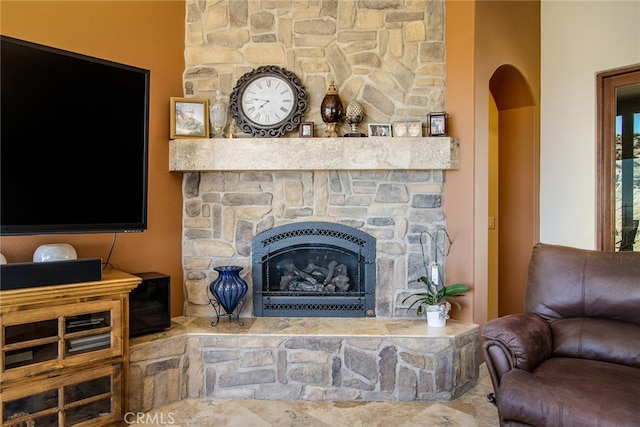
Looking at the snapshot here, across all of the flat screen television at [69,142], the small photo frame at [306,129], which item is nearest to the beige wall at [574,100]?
the small photo frame at [306,129]

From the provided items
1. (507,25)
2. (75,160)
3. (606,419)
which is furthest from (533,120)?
(75,160)

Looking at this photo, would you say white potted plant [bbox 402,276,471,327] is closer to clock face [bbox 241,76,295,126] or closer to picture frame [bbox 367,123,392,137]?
picture frame [bbox 367,123,392,137]

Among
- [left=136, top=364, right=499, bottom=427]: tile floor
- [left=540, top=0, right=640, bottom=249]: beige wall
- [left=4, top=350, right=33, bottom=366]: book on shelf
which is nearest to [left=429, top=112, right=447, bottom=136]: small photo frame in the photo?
[left=540, top=0, right=640, bottom=249]: beige wall

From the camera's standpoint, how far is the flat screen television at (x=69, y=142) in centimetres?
194

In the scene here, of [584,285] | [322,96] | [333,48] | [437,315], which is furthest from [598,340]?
[333,48]

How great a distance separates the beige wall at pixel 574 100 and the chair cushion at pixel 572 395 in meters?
1.84

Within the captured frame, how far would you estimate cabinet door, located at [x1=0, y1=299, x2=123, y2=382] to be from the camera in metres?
1.90

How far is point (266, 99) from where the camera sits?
121 inches

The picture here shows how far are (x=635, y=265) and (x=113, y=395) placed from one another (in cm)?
273

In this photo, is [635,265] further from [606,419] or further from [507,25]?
[507,25]

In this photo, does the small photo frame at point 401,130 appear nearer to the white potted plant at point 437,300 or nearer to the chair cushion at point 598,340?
the white potted plant at point 437,300

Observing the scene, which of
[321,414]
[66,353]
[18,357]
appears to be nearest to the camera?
[18,357]

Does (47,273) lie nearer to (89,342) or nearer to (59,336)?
(59,336)

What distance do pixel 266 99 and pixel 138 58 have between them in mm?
869
